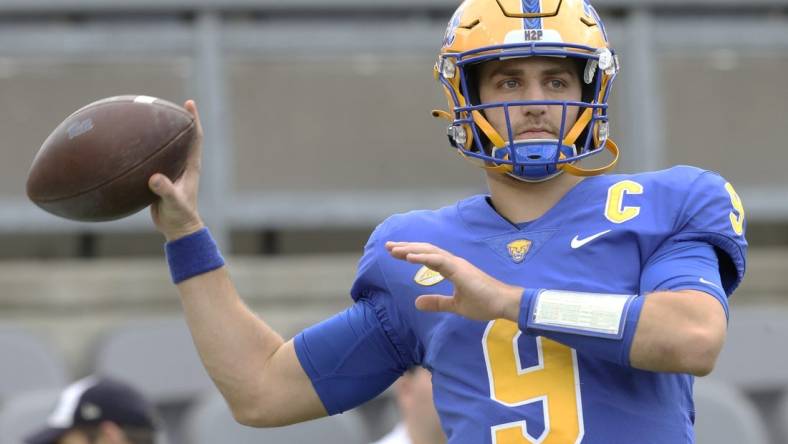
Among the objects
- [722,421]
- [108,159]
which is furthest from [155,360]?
[108,159]

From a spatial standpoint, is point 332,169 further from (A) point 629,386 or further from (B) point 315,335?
(A) point 629,386

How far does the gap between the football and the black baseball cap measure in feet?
5.07

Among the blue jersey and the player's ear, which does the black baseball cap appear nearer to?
the player's ear

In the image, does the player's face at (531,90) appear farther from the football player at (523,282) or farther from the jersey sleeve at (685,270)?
the jersey sleeve at (685,270)

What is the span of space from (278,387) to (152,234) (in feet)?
10.6

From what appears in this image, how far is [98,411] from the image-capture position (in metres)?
4.21

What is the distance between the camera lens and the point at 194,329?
2.74 m

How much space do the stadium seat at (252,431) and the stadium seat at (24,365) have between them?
528 mm

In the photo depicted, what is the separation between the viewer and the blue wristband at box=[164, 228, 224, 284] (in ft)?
8.96

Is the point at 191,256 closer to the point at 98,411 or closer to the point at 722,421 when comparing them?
the point at 98,411

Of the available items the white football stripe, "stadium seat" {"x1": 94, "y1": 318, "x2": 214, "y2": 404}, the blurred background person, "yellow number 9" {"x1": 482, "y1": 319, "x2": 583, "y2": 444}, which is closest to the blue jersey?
"yellow number 9" {"x1": 482, "y1": 319, "x2": 583, "y2": 444}

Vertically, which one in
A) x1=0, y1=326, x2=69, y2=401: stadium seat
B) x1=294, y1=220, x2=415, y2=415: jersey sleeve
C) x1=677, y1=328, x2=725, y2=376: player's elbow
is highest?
x1=677, y1=328, x2=725, y2=376: player's elbow

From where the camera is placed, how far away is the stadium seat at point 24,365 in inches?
202

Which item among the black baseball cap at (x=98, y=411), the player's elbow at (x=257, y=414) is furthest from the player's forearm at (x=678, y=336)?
the black baseball cap at (x=98, y=411)
